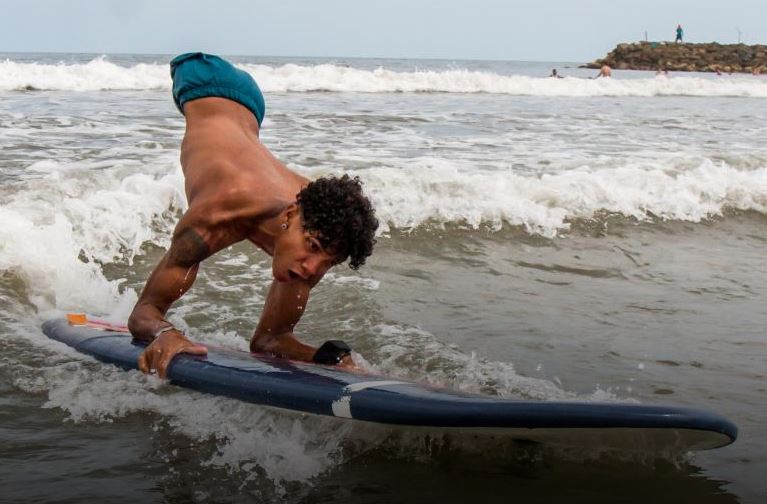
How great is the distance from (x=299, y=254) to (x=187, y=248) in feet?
1.97

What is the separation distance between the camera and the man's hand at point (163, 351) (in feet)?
12.0

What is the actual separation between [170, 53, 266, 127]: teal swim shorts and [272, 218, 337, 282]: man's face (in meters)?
1.46

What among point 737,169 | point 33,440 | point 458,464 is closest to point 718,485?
point 458,464

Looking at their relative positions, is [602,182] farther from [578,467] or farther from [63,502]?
[63,502]

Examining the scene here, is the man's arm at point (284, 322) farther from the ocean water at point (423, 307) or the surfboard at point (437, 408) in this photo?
the ocean water at point (423, 307)

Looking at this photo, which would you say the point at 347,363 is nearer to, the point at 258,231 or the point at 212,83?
the point at 258,231

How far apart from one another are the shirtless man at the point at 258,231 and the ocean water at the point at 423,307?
32cm

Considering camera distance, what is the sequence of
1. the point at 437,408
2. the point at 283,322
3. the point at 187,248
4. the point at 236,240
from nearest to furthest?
the point at 437,408 → the point at 187,248 → the point at 236,240 → the point at 283,322

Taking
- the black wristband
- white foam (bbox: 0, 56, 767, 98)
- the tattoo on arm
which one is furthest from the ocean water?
white foam (bbox: 0, 56, 767, 98)

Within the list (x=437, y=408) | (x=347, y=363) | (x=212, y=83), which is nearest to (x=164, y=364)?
(x=347, y=363)

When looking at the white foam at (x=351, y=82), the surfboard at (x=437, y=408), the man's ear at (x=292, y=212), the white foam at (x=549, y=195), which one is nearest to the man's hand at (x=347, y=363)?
the surfboard at (x=437, y=408)

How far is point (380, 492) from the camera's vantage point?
2.93 meters

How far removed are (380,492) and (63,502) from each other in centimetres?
101

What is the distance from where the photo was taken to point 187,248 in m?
3.78
